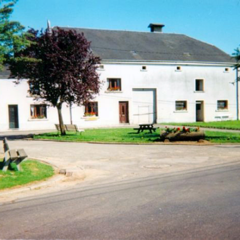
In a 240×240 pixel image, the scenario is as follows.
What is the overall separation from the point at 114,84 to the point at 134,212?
93.6 ft

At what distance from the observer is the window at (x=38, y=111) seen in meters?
31.2

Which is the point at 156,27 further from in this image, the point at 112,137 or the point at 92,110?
the point at 112,137

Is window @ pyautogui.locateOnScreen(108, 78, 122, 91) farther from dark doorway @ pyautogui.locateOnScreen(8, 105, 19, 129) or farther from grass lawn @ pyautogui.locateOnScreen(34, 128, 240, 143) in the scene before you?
grass lawn @ pyautogui.locateOnScreen(34, 128, 240, 143)

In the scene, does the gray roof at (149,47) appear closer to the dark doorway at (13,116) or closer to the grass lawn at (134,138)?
the dark doorway at (13,116)

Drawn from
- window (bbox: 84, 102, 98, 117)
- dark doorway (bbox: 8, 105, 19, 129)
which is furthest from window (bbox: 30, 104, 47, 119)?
window (bbox: 84, 102, 98, 117)

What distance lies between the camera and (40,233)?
15.4 feet

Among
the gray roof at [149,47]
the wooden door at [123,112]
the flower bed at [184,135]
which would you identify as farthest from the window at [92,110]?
the flower bed at [184,135]

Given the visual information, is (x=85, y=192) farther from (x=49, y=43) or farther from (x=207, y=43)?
(x=207, y=43)

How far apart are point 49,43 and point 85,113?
44.2ft

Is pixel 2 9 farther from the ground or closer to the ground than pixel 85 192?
farther from the ground

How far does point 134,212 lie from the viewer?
18.2 feet

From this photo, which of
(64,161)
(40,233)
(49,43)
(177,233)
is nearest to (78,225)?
(40,233)

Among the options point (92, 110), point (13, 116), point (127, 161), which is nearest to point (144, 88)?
point (92, 110)

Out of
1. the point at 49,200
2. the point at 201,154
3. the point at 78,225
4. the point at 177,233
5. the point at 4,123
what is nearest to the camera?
the point at 177,233
